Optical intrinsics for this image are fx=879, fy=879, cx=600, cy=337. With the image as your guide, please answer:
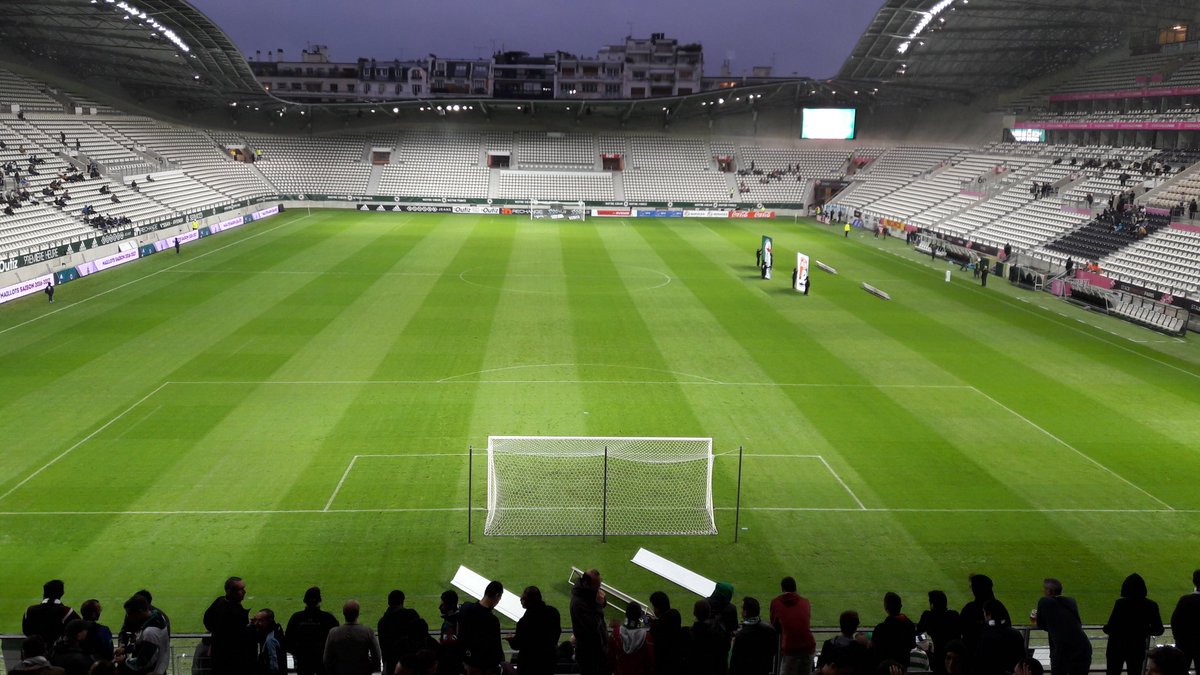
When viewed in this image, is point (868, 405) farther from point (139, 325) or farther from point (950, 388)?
point (139, 325)

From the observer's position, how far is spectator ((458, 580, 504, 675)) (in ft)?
24.1

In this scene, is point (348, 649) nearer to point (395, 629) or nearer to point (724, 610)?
point (395, 629)

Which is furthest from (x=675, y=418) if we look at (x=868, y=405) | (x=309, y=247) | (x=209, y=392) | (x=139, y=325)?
(x=309, y=247)

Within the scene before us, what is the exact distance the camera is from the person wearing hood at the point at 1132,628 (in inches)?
344

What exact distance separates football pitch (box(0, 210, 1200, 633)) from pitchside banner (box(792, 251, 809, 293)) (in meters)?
0.87

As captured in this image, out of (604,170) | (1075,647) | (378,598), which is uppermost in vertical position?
(604,170)

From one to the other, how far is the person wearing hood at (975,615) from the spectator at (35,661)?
24.9ft

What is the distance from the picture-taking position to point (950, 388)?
916 inches

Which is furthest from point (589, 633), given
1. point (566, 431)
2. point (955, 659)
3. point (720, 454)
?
point (566, 431)

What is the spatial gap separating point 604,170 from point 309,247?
132 ft

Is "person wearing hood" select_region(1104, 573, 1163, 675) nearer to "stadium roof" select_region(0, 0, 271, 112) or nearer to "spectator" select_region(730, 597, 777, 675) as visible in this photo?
"spectator" select_region(730, 597, 777, 675)

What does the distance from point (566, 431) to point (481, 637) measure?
11.7 meters

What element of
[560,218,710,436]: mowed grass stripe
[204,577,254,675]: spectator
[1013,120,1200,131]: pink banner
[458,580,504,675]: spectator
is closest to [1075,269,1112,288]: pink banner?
[1013,120,1200,131]: pink banner

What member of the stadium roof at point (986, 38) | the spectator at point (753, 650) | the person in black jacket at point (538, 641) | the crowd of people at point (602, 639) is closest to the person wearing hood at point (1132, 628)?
the crowd of people at point (602, 639)
